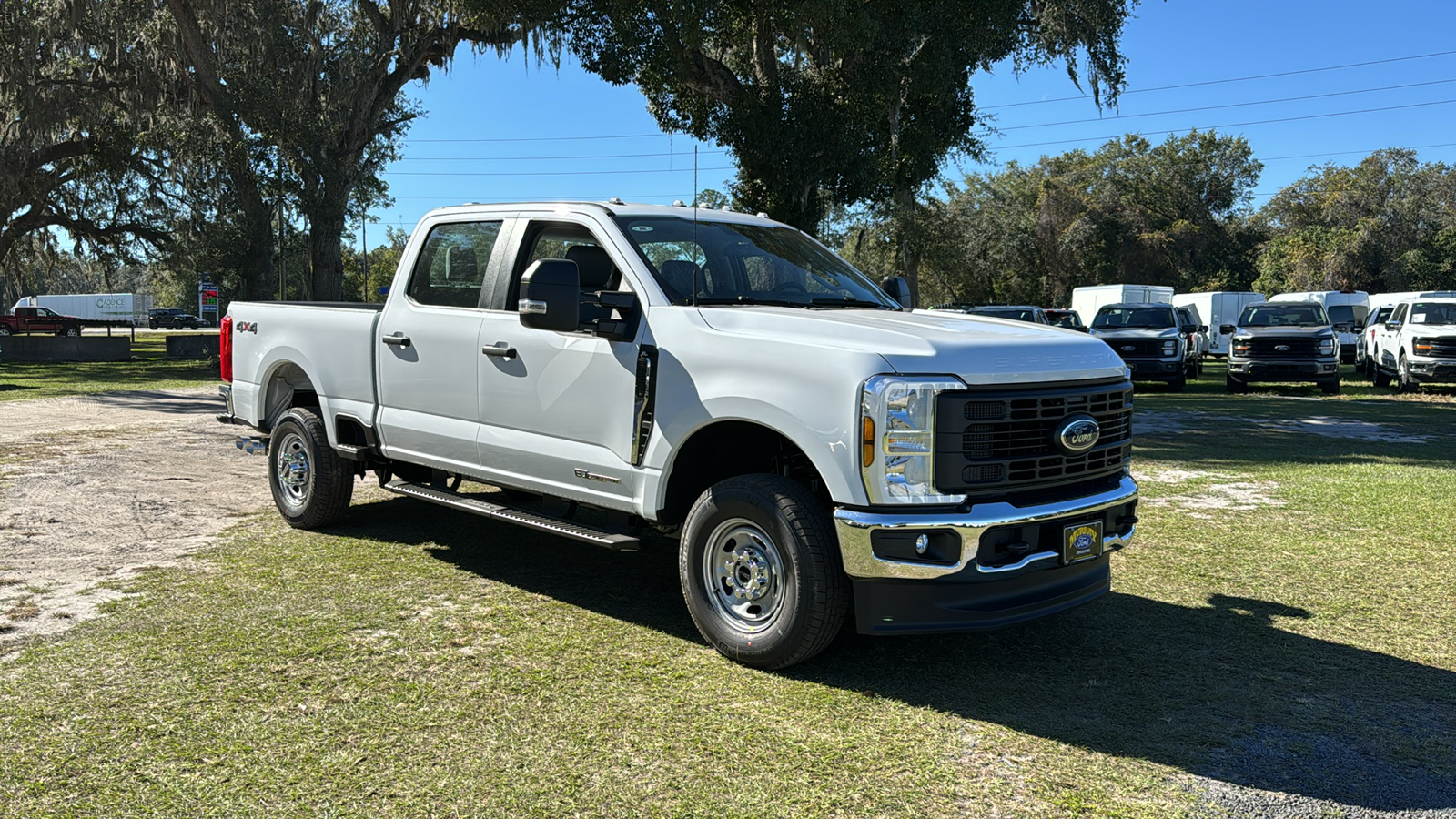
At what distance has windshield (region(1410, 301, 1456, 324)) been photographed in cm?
2180

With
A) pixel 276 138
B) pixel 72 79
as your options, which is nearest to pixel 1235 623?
pixel 276 138

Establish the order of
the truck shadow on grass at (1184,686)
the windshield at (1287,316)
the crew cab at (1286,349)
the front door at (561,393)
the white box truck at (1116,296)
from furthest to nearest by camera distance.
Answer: the white box truck at (1116,296) < the windshield at (1287,316) < the crew cab at (1286,349) < the front door at (561,393) < the truck shadow on grass at (1184,686)

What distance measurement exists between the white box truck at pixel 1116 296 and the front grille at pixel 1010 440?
30783 millimetres

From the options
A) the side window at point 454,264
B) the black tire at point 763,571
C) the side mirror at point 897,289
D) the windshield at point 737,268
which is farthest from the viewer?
the side mirror at point 897,289

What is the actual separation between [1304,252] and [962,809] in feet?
204

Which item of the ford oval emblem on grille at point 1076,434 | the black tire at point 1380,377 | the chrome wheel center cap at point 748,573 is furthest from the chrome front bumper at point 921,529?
the black tire at point 1380,377

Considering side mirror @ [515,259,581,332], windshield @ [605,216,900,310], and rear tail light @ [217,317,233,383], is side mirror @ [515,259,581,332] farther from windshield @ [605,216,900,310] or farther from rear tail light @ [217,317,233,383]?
rear tail light @ [217,317,233,383]

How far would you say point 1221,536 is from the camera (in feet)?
25.3

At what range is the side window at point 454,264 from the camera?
21.1 ft

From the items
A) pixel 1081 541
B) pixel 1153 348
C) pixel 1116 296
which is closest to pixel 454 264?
pixel 1081 541

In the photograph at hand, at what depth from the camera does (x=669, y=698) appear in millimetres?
4562

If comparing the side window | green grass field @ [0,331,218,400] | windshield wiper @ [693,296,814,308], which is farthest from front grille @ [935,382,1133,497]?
green grass field @ [0,331,218,400]

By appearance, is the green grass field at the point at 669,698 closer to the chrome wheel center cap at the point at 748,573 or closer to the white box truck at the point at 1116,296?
the chrome wheel center cap at the point at 748,573

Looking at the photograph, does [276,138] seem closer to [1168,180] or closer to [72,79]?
[72,79]
